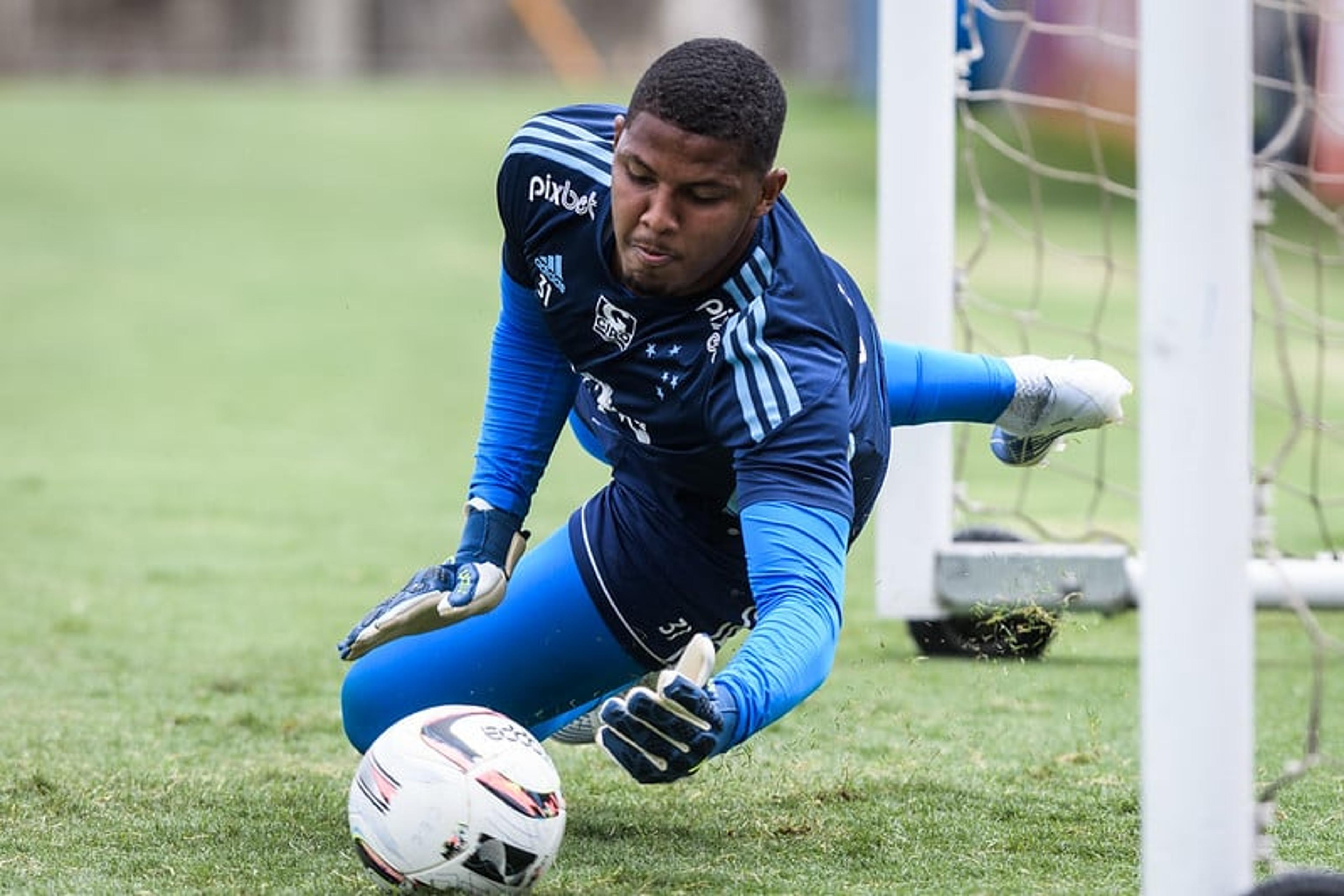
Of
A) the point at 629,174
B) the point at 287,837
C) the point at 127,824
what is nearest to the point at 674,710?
the point at 629,174

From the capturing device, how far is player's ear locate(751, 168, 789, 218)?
10.3 feet

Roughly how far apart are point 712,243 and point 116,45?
2641 cm

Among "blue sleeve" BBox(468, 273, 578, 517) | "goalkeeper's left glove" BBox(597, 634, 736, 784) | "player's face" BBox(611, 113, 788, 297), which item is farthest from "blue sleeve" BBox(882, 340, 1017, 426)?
"goalkeeper's left glove" BBox(597, 634, 736, 784)

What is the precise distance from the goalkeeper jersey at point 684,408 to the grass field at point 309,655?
526 millimetres

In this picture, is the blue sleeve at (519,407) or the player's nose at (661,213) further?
the blue sleeve at (519,407)

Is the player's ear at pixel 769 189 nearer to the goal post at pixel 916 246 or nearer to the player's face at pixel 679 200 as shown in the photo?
the player's face at pixel 679 200

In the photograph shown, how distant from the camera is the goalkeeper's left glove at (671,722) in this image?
2623 mm

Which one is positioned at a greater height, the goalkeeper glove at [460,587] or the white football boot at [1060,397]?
the white football boot at [1060,397]

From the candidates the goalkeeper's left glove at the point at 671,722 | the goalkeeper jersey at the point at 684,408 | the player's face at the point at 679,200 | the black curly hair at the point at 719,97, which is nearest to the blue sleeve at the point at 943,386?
the goalkeeper jersey at the point at 684,408

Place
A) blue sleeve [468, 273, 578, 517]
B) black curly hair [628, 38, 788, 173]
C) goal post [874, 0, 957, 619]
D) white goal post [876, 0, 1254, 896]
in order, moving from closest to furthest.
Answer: white goal post [876, 0, 1254, 896] → black curly hair [628, 38, 788, 173] → blue sleeve [468, 273, 578, 517] → goal post [874, 0, 957, 619]

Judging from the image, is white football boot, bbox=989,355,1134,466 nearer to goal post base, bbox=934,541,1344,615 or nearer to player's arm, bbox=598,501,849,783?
player's arm, bbox=598,501,849,783

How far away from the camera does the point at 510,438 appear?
3.81 m

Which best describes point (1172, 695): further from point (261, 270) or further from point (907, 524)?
point (261, 270)

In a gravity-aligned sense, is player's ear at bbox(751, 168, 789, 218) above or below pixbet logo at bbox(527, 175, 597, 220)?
above
